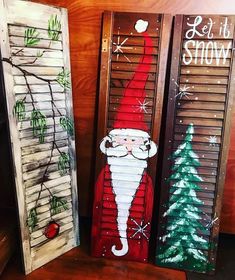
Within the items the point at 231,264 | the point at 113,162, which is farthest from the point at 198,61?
the point at 231,264

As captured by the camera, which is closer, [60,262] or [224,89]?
[224,89]

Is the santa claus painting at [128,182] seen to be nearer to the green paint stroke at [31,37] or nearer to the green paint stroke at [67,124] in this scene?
the green paint stroke at [67,124]

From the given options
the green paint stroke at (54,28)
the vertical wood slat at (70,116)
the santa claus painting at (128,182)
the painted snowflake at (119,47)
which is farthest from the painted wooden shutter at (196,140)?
the green paint stroke at (54,28)

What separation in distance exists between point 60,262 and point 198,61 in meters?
1.45

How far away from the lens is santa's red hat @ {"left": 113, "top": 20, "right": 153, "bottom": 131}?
1771 millimetres

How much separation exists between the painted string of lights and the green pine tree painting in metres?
0.65

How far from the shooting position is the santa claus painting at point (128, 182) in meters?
1.80

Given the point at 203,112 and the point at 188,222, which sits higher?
the point at 203,112

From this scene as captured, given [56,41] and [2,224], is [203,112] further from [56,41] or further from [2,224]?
[2,224]

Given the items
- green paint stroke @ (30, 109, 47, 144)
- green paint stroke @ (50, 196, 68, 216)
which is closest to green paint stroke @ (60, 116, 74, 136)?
green paint stroke @ (30, 109, 47, 144)

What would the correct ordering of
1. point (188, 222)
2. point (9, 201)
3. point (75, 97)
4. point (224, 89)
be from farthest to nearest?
1. point (9, 201)
2. point (75, 97)
3. point (188, 222)
4. point (224, 89)

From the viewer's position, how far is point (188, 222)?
6.03 ft

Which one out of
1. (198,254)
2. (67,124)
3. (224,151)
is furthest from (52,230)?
(224,151)

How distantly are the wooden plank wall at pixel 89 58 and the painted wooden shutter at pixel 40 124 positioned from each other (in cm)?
11
